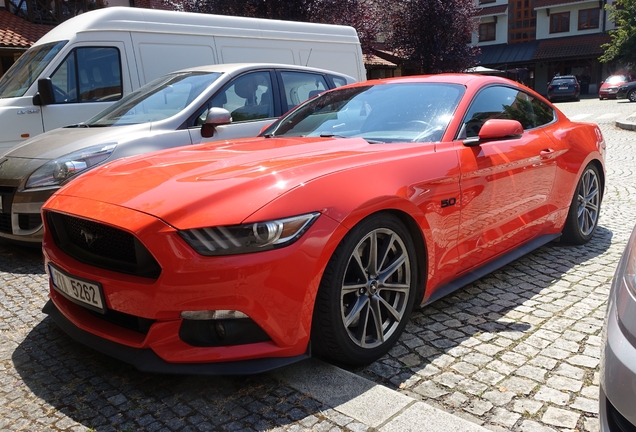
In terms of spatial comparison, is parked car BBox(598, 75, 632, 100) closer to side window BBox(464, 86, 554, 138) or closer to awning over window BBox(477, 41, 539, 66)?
awning over window BBox(477, 41, 539, 66)

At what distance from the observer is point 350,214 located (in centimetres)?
269

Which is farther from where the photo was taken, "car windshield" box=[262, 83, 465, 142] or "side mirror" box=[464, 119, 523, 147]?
"car windshield" box=[262, 83, 465, 142]

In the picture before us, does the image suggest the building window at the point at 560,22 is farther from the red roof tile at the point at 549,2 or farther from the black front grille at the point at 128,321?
the black front grille at the point at 128,321

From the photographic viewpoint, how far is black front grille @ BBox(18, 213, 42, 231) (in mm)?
4680

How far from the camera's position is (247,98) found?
6031mm

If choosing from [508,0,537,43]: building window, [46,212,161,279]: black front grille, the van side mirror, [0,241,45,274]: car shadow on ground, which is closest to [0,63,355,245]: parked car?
[0,241,45,274]: car shadow on ground

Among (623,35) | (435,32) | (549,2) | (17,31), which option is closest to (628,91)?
(623,35)

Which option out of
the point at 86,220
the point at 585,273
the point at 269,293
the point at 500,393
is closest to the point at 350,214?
the point at 269,293

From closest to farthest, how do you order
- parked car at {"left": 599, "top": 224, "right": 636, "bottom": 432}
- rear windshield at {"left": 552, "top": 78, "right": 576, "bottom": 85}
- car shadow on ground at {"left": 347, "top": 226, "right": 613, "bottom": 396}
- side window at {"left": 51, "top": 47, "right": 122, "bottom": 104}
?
1. parked car at {"left": 599, "top": 224, "right": 636, "bottom": 432}
2. car shadow on ground at {"left": 347, "top": 226, "right": 613, "bottom": 396}
3. side window at {"left": 51, "top": 47, "right": 122, "bottom": 104}
4. rear windshield at {"left": 552, "top": 78, "right": 576, "bottom": 85}

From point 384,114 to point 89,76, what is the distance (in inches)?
183

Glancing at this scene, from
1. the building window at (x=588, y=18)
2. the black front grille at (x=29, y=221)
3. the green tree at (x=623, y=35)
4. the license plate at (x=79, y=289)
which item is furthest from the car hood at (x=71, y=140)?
the building window at (x=588, y=18)

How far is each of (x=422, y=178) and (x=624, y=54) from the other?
44493 mm

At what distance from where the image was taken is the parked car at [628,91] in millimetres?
31688

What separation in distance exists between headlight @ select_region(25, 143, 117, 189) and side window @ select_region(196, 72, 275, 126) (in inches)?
43.0
